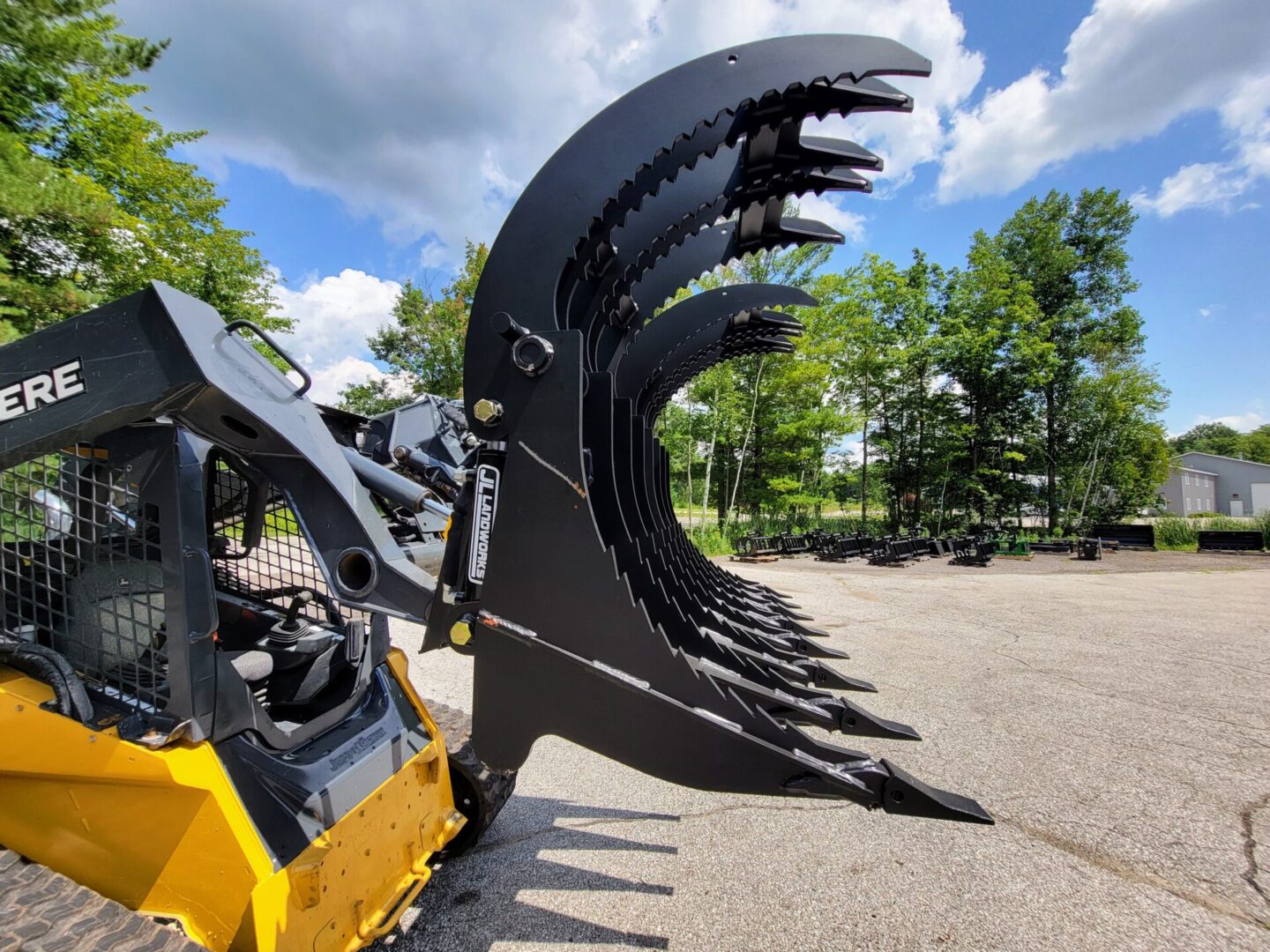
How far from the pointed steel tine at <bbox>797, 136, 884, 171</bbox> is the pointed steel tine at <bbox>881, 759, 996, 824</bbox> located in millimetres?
1990

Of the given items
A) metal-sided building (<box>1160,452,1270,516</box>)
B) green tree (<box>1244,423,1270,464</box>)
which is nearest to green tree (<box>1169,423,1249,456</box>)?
green tree (<box>1244,423,1270,464</box>)

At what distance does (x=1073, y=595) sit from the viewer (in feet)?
33.1

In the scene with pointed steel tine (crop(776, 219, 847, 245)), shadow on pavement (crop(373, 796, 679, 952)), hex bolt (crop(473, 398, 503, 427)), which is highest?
pointed steel tine (crop(776, 219, 847, 245))

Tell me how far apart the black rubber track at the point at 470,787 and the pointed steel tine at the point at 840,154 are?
2789mm

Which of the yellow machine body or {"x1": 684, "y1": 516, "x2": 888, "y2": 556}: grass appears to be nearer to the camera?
the yellow machine body

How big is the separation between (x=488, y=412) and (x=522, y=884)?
2.29 m

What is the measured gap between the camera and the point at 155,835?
5.04 ft

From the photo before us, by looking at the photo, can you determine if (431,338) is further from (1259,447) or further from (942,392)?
(1259,447)

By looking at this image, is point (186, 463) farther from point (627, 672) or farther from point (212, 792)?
point (627, 672)

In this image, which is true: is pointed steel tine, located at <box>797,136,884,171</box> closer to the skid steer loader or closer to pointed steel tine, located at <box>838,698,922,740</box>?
the skid steer loader

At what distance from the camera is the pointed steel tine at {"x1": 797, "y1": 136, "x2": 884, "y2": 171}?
6.83 ft

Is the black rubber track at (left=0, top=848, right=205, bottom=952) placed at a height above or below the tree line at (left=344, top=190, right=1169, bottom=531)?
below

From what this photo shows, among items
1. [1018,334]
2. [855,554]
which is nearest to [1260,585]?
[855,554]

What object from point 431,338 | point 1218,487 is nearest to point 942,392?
point 431,338
